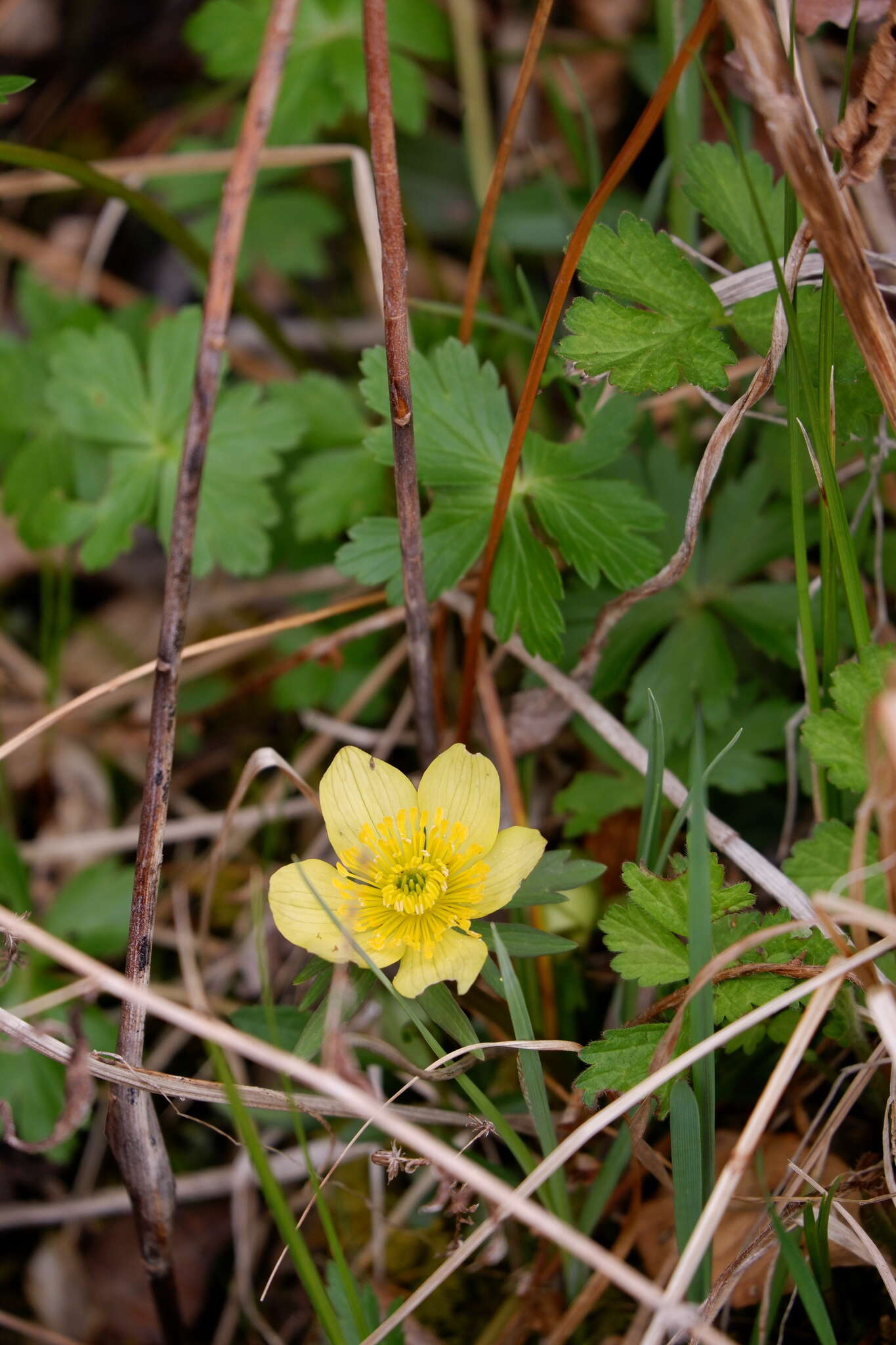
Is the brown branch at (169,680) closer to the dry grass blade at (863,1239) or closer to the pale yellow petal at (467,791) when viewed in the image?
the pale yellow petal at (467,791)

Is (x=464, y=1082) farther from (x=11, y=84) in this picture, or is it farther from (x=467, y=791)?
(x=11, y=84)

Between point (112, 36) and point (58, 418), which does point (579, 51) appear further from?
point (58, 418)

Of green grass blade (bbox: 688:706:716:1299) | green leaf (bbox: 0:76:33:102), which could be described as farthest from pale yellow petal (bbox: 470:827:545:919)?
green leaf (bbox: 0:76:33:102)

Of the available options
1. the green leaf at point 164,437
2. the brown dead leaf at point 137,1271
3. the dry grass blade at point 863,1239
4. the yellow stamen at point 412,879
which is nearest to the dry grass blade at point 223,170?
the green leaf at point 164,437

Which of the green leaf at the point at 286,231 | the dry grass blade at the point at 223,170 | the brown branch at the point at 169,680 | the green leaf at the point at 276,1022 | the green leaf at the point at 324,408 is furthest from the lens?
the green leaf at the point at 286,231

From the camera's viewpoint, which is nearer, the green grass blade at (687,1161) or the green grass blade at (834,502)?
the green grass blade at (687,1161)

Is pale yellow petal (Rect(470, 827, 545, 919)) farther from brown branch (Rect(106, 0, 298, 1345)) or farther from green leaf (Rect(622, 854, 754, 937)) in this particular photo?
brown branch (Rect(106, 0, 298, 1345))
